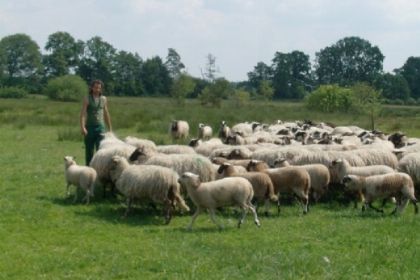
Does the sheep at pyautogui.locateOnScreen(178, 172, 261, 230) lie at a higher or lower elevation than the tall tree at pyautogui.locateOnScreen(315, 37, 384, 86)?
lower

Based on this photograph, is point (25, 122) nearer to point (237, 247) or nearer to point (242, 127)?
point (242, 127)

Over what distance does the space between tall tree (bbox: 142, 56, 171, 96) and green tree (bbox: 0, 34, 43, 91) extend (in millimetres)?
18758

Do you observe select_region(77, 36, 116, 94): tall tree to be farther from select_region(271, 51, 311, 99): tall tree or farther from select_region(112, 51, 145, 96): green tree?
select_region(271, 51, 311, 99): tall tree

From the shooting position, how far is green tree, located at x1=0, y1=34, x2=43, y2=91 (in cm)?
10121

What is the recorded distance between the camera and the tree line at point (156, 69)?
334ft

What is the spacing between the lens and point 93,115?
44.6ft

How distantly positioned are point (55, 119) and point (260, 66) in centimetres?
9692

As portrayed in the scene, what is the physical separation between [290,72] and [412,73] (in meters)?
25.1

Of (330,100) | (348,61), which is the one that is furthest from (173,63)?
(330,100)

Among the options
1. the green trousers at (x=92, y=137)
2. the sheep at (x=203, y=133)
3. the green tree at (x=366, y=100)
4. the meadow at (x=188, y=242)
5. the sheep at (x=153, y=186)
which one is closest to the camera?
the meadow at (x=188, y=242)

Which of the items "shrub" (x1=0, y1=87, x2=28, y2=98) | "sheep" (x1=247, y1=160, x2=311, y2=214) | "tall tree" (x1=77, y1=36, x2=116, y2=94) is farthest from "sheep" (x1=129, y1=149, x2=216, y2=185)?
"tall tree" (x1=77, y1=36, x2=116, y2=94)

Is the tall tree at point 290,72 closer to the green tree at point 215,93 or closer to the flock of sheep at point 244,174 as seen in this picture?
the green tree at point 215,93

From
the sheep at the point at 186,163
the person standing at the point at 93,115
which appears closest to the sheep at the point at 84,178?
the sheep at the point at 186,163

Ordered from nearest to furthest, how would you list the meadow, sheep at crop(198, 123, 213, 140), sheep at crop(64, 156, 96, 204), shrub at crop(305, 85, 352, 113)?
the meadow < sheep at crop(64, 156, 96, 204) < sheep at crop(198, 123, 213, 140) < shrub at crop(305, 85, 352, 113)
